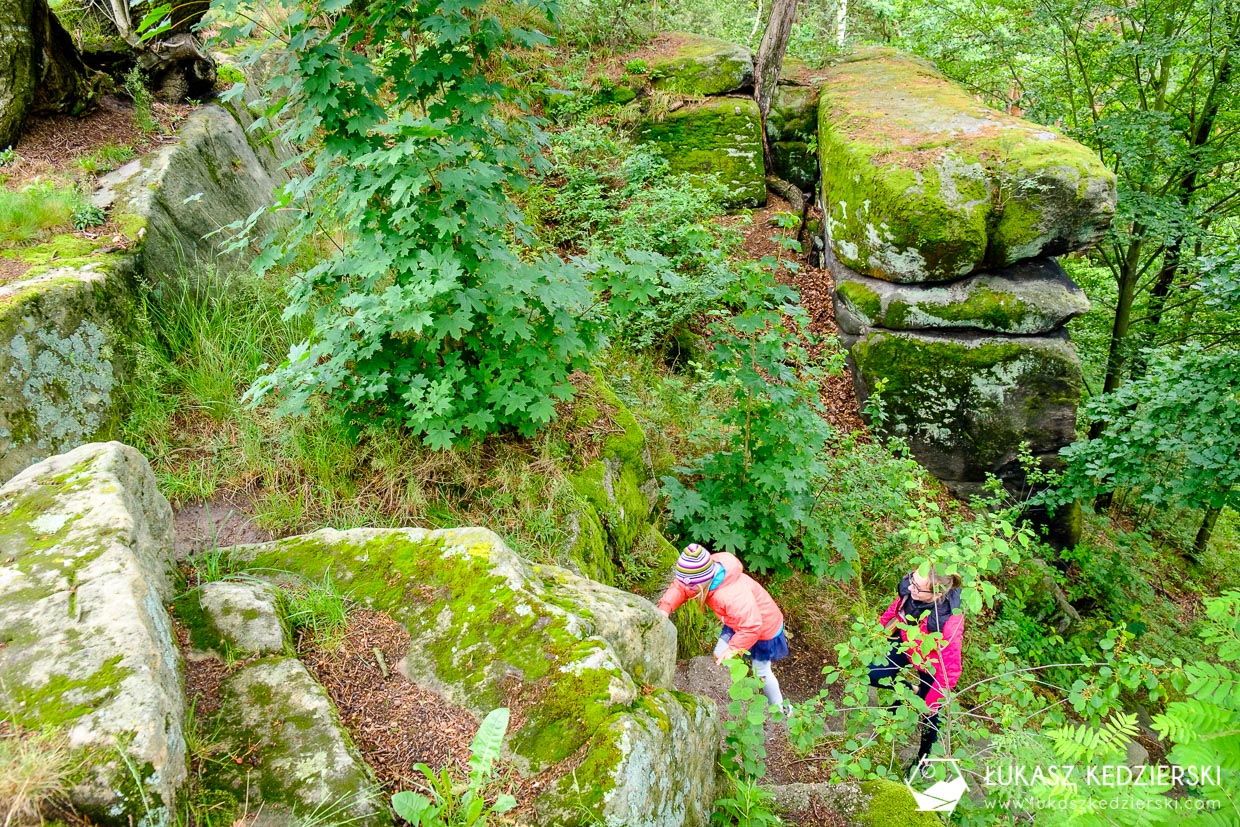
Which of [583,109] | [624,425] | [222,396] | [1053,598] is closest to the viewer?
[222,396]

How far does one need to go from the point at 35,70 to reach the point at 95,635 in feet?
17.6

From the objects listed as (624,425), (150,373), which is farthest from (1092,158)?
(150,373)

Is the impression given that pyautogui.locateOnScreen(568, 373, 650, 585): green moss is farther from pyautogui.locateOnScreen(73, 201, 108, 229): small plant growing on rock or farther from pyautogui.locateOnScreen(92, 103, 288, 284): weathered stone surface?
pyautogui.locateOnScreen(73, 201, 108, 229): small plant growing on rock

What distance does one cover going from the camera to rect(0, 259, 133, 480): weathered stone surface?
3350mm

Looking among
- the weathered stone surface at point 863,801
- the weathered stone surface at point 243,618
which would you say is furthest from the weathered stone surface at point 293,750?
the weathered stone surface at point 863,801

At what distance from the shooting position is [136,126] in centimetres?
520

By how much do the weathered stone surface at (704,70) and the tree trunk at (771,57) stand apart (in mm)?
192

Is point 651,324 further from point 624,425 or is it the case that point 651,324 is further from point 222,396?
point 222,396

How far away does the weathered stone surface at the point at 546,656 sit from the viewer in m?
2.05

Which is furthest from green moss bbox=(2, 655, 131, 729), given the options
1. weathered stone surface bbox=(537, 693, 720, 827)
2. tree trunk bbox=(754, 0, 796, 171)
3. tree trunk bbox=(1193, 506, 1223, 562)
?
tree trunk bbox=(1193, 506, 1223, 562)

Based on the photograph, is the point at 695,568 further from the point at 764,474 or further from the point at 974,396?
the point at 974,396

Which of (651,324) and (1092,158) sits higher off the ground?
(1092,158)

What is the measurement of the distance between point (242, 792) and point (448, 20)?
3.32 meters

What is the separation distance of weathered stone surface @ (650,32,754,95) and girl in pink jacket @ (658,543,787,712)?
9217 mm
